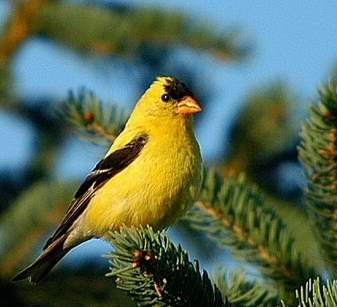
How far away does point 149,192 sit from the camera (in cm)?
347

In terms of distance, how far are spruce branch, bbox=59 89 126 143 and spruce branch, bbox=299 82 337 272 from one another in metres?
0.75

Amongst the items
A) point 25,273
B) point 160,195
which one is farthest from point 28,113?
point 25,273

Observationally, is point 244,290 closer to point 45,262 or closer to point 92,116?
point 92,116

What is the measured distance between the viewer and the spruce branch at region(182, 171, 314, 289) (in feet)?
8.57

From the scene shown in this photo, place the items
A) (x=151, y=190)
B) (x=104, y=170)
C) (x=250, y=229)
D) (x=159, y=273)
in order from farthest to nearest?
(x=104, y=170) → (x=151, y=190) → (x=250, y=229) → (x=159, y=273)

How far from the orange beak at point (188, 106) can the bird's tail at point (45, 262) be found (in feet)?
2.55

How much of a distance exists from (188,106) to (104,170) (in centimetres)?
49

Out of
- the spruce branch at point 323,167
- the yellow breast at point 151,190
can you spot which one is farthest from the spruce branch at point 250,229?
the yellow breast at point 151,190

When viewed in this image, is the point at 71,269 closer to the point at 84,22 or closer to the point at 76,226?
the point at 76,226

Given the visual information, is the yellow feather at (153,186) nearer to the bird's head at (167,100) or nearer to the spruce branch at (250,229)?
the bird's head at (167,100)

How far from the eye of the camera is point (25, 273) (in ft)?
9.92

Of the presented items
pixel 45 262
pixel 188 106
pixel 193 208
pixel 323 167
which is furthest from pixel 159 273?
pixel 188 106

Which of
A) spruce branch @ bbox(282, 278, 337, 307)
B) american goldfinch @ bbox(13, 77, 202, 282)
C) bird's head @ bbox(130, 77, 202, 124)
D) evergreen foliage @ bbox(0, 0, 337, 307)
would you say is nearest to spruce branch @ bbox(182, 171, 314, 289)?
evergreen foliage @ bbox(0, 0, 337, 307)

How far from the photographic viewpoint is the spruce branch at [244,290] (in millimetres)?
2520
